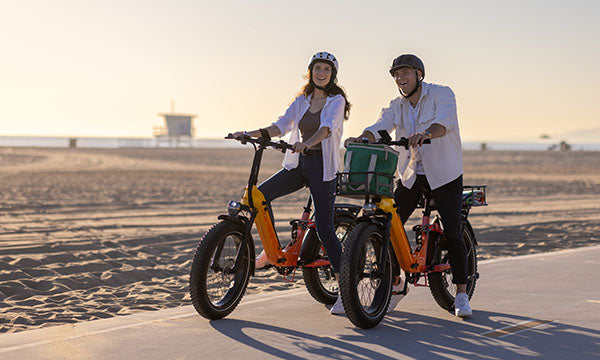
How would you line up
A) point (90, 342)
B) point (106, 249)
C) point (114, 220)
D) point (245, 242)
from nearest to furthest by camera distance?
point (90, 342)
point (245, 242)
point (106, 249)
point (114, 220)

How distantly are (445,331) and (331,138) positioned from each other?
5.22ft

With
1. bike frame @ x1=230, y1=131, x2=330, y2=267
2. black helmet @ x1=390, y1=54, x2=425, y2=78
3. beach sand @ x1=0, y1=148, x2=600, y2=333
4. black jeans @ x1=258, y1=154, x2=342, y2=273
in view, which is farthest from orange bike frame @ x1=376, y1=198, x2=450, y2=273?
beach sand @ x1=0, y1=148, x2=600, y2=333

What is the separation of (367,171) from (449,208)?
2.68 ft

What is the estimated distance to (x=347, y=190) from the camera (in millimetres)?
5188

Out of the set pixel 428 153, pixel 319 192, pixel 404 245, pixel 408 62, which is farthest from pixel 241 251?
pixel 408 62

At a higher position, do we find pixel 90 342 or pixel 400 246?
pixel 400 246

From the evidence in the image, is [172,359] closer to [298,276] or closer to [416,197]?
[416,197]

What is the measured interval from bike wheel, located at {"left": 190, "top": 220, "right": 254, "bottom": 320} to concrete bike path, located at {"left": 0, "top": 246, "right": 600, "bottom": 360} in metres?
0.13

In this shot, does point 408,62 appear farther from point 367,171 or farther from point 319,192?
point 319,192

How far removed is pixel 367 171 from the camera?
514 cm

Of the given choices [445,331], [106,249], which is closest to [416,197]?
[445,331]

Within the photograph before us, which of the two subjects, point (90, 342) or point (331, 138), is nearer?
point (90, 342)

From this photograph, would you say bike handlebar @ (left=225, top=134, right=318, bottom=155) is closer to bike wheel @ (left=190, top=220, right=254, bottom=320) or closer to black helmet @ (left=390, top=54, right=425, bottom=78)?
bike wheel @ (left=190, top=220, right=254, bottom=320)

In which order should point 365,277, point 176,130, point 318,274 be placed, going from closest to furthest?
point 365,277, point 318,274, point 176,130
